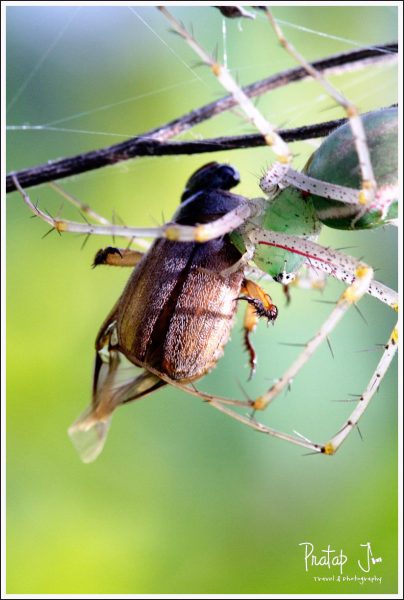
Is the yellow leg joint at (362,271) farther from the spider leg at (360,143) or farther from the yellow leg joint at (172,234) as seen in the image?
the yellow leg joint at (172,234)

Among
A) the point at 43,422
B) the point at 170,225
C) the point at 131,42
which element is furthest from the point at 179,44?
the point at 170,225

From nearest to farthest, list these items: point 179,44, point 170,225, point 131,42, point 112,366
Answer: point 170,225 < point 112,366 < point 179,44 < point 131,42

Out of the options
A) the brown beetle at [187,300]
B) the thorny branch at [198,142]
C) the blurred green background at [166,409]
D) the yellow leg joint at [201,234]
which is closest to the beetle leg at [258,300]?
the brown beetle at [187,300]

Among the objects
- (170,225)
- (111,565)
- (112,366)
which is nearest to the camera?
(170,225)

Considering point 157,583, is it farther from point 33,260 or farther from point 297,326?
point 33,260

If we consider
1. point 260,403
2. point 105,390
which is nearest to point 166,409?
point 105,390

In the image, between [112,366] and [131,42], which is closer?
[112,366]

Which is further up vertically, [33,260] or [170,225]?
[33,260]
